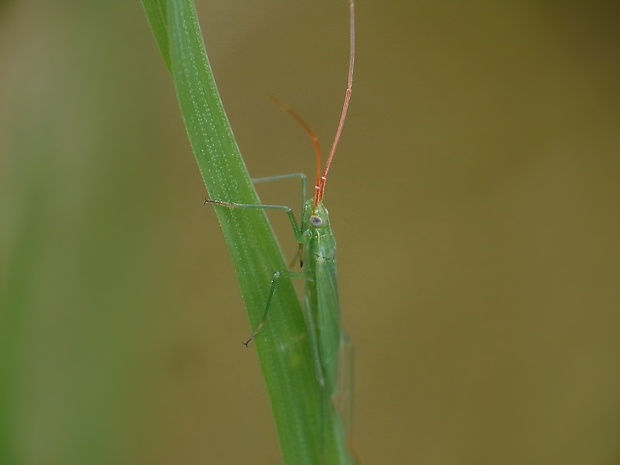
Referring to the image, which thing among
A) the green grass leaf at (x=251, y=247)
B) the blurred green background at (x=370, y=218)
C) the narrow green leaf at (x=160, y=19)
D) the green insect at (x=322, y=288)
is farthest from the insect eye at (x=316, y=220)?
the blurred green background at (x=370, y=218)

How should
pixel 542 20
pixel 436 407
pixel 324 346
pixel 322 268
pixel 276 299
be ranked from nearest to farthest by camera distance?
pixel 276 299 → pixel 324 346 → pixel 322 268 → pixel 436 407 → pixel 542 20

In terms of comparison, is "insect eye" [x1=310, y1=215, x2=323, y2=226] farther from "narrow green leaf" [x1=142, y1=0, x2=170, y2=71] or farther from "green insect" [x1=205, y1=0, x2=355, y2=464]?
"narrow green leaf" [x1=142, y1=0, x2=170, y2=71]

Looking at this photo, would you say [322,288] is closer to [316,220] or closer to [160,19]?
[316,220]

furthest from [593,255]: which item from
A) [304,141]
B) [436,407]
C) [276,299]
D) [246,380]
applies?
[276,299]

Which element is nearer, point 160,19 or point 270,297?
point 160,19

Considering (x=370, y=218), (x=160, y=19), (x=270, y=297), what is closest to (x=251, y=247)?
(x=270, y=297)

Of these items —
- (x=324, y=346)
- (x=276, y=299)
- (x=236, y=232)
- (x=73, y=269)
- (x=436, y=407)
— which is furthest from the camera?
(x=436, y=407)

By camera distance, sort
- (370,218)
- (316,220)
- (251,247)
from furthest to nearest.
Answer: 1. (370,218)
2. (316,220)
3. (251,247)

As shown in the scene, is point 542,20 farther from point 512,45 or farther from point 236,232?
point 236,232

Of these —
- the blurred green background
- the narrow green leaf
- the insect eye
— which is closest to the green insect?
the insect eye
